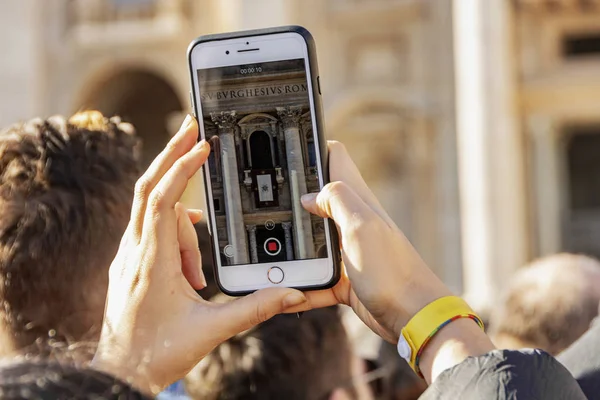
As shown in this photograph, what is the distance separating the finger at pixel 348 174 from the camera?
6.05 ft

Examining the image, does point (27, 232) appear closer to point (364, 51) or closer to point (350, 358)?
point (350, 358)

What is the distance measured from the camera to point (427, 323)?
1.66m

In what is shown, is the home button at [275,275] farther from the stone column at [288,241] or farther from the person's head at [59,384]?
the person's head at [59,384]

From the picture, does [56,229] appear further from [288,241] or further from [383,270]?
[383,270]

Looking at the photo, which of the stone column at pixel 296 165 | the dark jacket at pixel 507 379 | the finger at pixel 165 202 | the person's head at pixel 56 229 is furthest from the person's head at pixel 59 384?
the stone column at pixel 296 165

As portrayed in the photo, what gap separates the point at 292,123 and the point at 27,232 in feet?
1.87

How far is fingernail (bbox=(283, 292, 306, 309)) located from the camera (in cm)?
188

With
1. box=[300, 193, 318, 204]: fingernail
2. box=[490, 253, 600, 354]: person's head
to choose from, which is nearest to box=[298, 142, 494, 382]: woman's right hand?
box=[300, 193, 318, 204]: fingernail

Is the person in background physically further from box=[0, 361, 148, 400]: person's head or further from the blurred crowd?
box=[0, 361, 148, 400]: person's head

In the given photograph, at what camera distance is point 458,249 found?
12773 mm

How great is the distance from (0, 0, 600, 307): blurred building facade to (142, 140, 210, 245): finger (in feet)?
30.7

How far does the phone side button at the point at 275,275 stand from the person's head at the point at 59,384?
2.49 ft

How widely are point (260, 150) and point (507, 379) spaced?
0.74 meters

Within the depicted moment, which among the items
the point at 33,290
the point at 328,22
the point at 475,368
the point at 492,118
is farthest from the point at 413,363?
the point at 328,22
